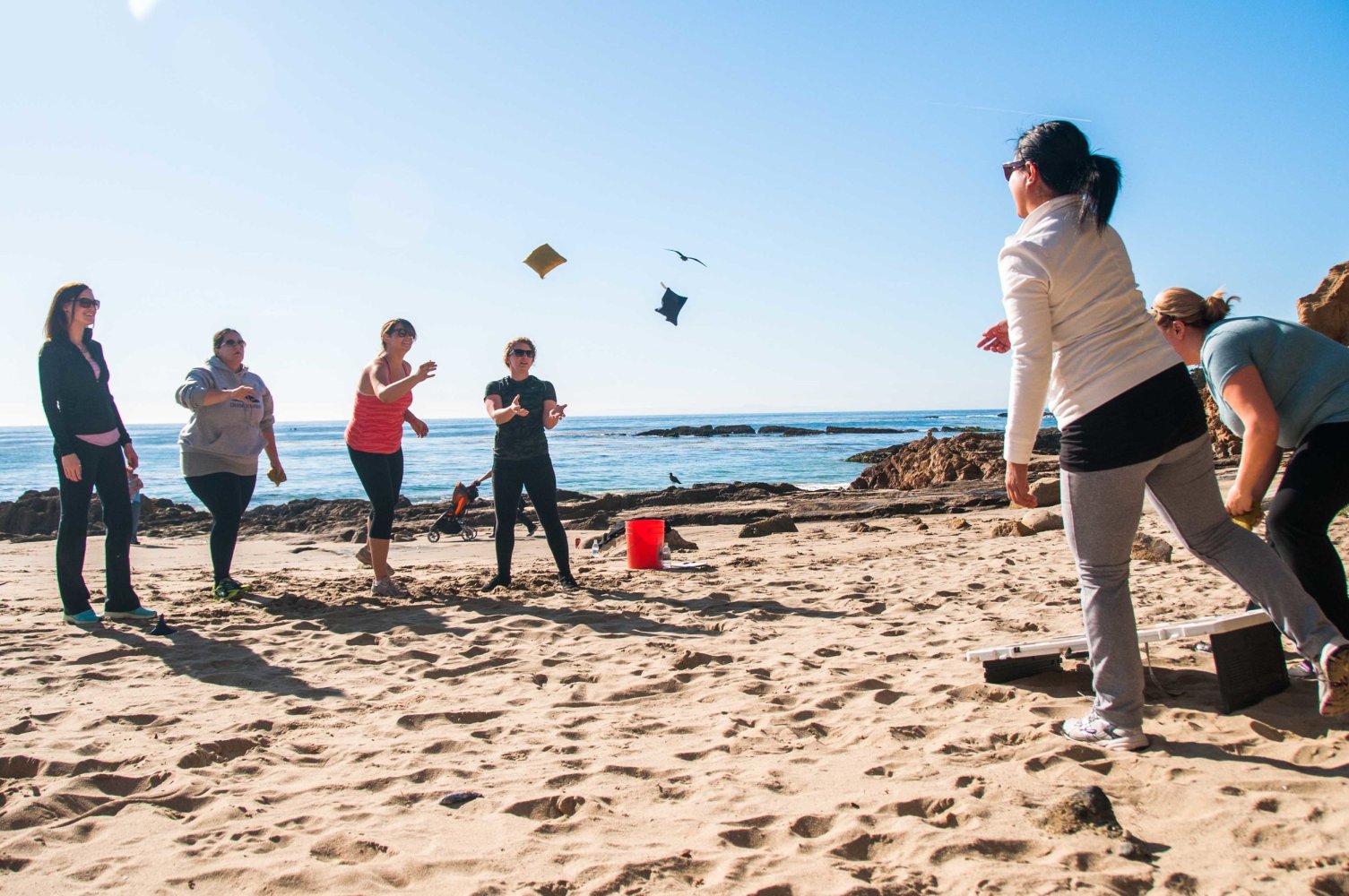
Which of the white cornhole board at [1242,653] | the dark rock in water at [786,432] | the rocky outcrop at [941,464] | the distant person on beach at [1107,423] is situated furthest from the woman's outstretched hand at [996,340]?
the dark rock in water at [786,432]

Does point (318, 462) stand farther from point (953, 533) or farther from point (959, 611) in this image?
point (959, 611)

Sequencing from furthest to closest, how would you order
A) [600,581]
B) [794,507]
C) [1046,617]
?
1. [794,507]
2. [600,581]
3. [1046,617]

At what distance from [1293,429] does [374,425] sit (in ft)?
16.0

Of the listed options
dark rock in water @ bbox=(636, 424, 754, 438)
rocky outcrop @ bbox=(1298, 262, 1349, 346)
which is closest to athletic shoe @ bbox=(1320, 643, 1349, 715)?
rocky outcrop @ bbox=(1298, 262, 1349, 346)

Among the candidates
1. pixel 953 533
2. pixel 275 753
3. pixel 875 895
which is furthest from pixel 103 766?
pixel 953 533

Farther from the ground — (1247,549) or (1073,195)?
(1073,195)

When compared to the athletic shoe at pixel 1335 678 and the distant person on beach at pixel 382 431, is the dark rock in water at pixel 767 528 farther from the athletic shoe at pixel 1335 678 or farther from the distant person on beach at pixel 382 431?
the athletic shoe at pixel 1335 678

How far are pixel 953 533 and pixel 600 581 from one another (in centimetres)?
399

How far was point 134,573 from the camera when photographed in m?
7.79

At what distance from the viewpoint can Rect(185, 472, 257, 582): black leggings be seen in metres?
5.58

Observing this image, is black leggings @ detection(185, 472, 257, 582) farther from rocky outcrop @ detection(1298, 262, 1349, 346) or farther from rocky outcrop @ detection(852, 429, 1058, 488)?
rocky outcrop @ detection(1298, 262, 1349, 346)

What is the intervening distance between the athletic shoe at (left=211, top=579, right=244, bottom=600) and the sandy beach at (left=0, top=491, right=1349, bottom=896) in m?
0.57

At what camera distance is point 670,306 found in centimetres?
675

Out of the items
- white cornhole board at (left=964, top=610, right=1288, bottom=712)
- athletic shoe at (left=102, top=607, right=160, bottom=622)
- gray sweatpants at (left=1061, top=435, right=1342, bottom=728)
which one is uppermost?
gray sweatpants at (left=1061, top=435, right=1342, bottom=728)
